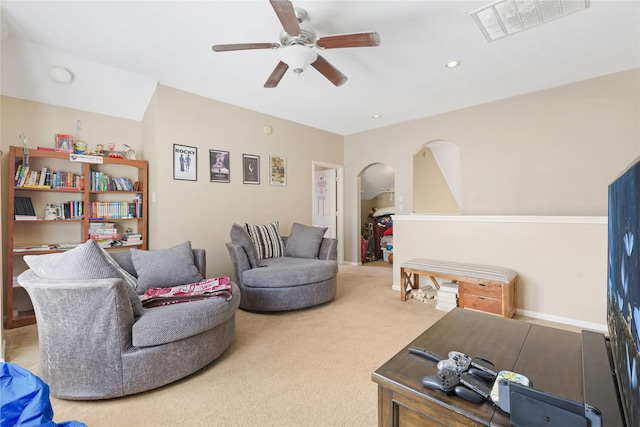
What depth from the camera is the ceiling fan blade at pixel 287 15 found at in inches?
66.2

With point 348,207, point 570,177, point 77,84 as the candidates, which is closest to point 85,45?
point 77,84

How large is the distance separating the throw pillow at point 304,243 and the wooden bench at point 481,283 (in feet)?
3.87

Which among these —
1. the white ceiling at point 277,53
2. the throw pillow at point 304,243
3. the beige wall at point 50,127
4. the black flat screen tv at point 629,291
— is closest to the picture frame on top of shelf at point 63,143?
the beige wall at point 50,127

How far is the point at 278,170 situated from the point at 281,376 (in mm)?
3326

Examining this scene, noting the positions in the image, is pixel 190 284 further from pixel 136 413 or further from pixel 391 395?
pixel 391 395

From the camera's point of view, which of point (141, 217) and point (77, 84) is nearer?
point (77, 84)

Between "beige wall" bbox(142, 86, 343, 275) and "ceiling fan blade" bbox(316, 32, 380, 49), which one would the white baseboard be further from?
"beige wall" bbox(142, 86, 343, 275)

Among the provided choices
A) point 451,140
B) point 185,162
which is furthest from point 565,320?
point 185,162

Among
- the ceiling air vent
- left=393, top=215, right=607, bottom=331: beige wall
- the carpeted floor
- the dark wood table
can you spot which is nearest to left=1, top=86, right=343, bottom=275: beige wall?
the carpeted floor

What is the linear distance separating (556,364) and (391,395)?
607mm

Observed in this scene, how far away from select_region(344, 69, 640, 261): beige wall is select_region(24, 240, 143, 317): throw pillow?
425 cm

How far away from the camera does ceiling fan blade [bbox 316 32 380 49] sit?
1.97 meters

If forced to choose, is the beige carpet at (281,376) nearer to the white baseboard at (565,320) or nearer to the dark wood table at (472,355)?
the dark wood table at (472,355)

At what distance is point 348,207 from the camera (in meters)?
5.78
